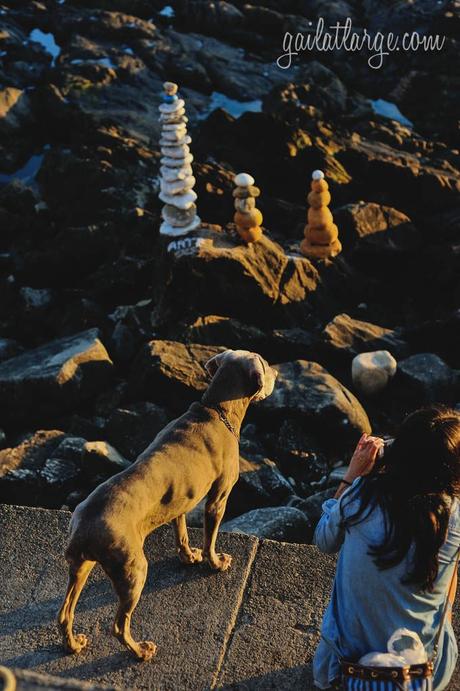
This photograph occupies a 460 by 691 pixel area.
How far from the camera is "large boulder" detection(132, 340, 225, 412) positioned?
7.01 metres

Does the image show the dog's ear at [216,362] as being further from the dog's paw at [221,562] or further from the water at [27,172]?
the water at [27,172]

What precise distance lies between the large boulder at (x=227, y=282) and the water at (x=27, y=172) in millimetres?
5314

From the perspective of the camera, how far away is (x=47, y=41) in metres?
16.6

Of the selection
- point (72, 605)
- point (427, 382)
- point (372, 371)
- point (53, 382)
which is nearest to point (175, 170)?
point (53, 382)

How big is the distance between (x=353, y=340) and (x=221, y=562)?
370 centimetres

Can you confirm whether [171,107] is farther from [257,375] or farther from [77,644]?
[77,644]

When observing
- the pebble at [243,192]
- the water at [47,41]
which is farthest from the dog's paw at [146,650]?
the water at [47,41]

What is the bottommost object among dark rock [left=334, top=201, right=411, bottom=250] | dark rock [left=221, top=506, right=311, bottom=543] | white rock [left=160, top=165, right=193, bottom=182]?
dark rock [left=334, top=201, right=411, bottom=250]

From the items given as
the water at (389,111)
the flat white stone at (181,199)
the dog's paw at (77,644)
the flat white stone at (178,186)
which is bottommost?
the water at (389,111)

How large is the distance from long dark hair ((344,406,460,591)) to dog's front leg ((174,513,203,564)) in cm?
161

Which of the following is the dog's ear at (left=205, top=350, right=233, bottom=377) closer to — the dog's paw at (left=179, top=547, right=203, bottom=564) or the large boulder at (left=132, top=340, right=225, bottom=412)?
the dog's paw at (left=179, top=547, right=203, bottom=564)

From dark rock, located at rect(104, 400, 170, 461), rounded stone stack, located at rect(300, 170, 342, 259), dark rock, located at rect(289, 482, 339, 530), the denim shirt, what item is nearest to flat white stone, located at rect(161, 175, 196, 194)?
rounded stone stack, located at rect(300, 170, 342, 259)

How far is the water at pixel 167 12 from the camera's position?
16.9m

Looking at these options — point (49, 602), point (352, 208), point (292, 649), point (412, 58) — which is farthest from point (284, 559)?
point (412, 58)
